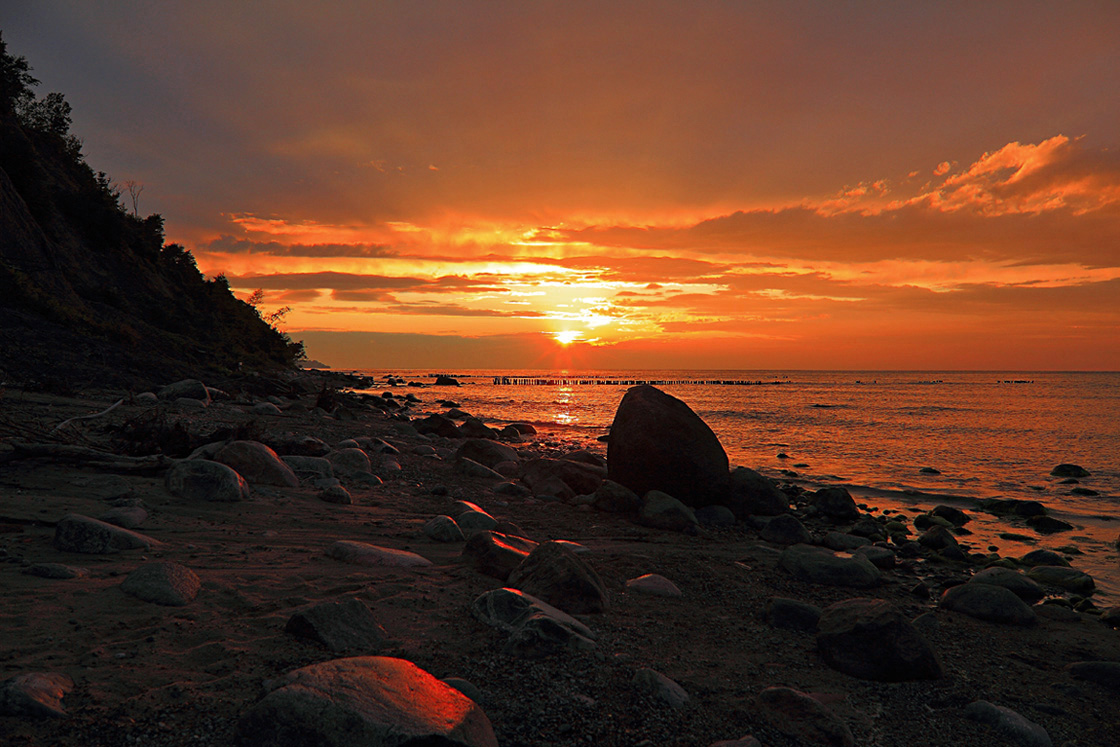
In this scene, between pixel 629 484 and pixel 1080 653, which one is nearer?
pixel 1080 653

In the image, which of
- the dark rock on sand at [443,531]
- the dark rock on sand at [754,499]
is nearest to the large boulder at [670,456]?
the dark rock on sand at [754,499]

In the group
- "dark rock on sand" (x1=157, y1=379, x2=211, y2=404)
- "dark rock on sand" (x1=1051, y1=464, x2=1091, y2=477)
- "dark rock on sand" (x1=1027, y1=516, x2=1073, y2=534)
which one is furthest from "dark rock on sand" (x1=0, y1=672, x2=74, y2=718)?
"dark rock on sand" (x1=1051, y1=464, x2=1091, y2=477)

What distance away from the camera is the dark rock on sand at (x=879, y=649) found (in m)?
3.90

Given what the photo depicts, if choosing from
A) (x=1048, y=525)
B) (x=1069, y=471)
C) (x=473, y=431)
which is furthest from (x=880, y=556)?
(x=473, y=431)

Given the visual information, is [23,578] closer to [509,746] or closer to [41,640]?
[41,640]

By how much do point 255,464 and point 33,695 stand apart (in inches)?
208

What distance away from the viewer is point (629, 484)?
10.3 m

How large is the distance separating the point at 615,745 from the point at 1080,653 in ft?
16.0

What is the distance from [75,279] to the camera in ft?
80.4

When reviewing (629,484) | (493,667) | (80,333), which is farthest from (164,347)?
(493,667)

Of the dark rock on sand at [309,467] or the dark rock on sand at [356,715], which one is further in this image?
the dark rock on sand at [309,467]

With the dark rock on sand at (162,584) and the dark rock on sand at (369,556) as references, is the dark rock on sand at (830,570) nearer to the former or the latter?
the dark rock on sand at (369,556)

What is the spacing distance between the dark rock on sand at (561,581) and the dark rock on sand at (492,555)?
172 mm

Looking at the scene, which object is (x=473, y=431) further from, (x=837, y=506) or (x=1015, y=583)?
(x=1015, y=583)
